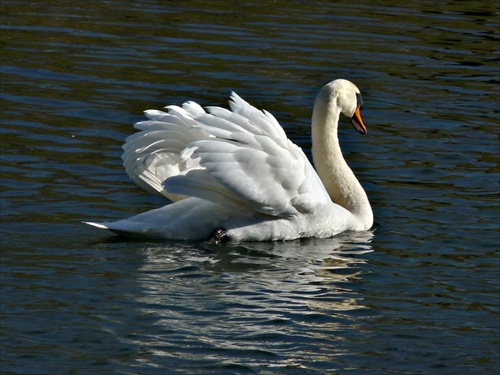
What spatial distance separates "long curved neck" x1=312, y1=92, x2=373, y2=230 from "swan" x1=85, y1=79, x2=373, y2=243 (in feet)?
0.99

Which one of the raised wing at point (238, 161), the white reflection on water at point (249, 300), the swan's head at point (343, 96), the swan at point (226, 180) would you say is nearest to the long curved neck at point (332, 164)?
the swan's head at point (343, 96)

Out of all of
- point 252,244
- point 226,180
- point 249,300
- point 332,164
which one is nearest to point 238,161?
point 226,180

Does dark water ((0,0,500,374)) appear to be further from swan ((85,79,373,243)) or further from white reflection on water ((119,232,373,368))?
swan ((85,79,373,243))

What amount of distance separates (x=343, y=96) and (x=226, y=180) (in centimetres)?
210

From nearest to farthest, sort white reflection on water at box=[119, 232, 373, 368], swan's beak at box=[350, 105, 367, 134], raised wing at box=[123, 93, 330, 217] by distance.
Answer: white reflection on water at box=[119, 232, 373, 368] → raised wing at box=[123, 93, 330, 217] → swan's beak at box=[350, 105, 367, 134]

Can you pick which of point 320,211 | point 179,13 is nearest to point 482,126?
point 320,211

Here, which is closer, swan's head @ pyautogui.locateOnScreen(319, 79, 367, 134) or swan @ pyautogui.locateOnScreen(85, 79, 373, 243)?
swan @ pyautogui.locateOnScreen(85, 79, 373, 243)

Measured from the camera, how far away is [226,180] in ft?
31.8

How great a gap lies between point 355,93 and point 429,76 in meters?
5.17

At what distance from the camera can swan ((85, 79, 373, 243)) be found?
9844mm

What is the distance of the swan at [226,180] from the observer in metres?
9.84

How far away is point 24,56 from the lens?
16.3 metres

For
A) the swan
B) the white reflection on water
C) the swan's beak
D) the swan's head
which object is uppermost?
the swan's head

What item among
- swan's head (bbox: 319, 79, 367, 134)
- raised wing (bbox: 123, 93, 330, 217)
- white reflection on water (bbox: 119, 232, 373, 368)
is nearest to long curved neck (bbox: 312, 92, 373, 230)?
swan's head (bbox: 319, 79, 367, 134)
